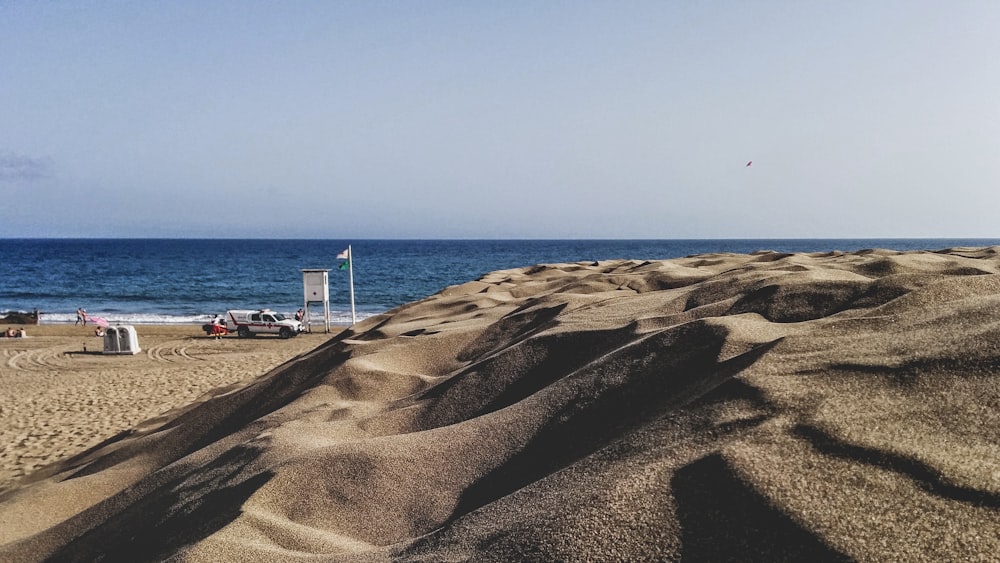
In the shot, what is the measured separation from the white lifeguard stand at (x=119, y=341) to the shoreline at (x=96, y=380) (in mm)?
304

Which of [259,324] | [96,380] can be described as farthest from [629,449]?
[259,324]

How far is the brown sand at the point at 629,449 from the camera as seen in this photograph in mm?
1706

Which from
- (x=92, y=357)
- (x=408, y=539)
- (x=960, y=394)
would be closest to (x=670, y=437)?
(x=960, y=394)

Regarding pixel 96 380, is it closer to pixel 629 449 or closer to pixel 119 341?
pixel 119 341

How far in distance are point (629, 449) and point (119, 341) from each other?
20.0 m

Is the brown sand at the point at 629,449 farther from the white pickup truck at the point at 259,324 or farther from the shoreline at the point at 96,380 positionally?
the white pickup truck at the point at 259,324

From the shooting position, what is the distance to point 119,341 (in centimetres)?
1856

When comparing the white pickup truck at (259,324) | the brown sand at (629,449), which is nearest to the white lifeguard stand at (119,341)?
the white pickup truck at (259,324)

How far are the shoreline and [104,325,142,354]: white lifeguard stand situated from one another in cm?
30

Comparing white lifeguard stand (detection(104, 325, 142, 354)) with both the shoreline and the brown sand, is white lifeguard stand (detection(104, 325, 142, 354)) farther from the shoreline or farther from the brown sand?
the brown sand

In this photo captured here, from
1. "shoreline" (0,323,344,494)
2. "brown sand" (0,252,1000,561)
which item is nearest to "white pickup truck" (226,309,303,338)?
"shoreline" (0,323,344,494)

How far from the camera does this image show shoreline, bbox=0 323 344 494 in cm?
888

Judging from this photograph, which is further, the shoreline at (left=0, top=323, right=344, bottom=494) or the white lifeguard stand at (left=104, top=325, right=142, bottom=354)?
the white lifeguard stand at (left=104, top=325, right=142, bottom=354)

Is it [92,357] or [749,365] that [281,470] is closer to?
[749,365]
